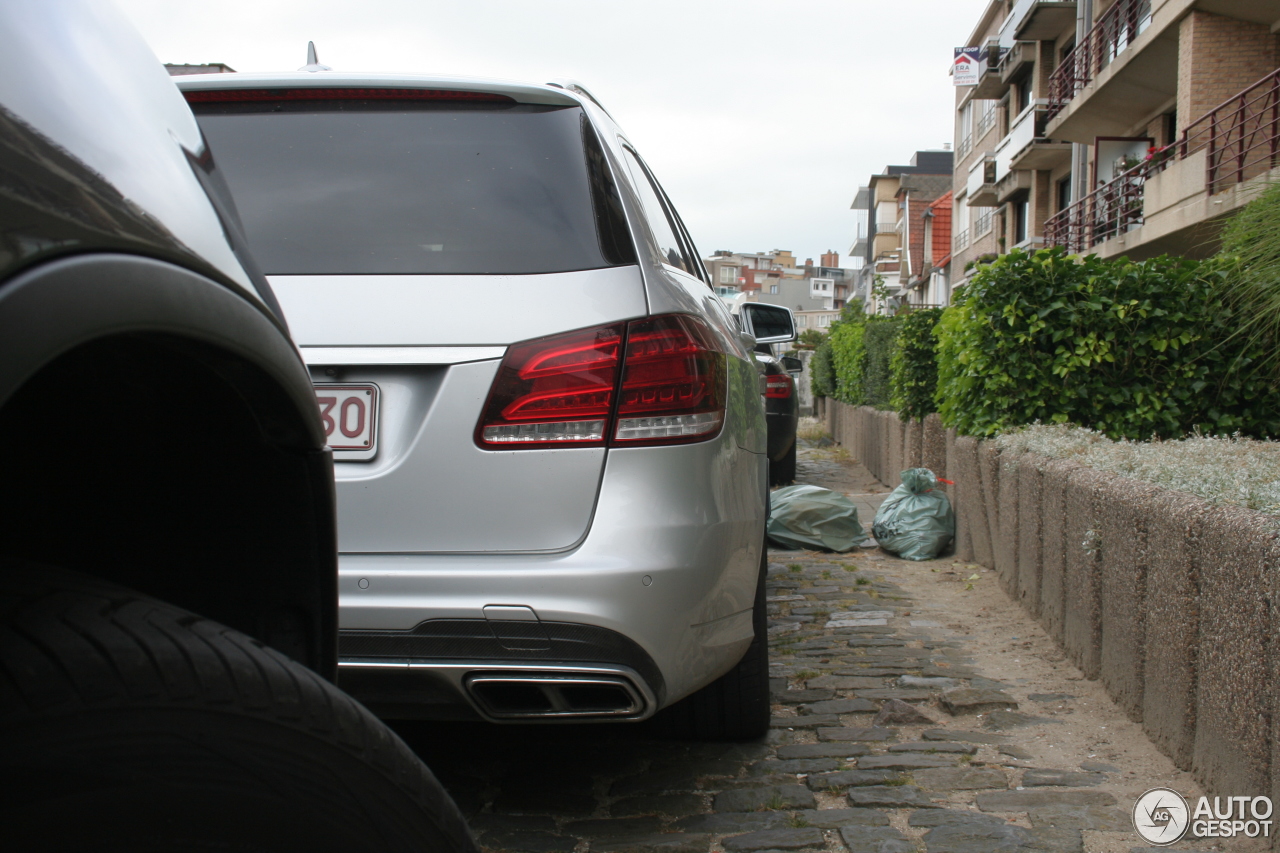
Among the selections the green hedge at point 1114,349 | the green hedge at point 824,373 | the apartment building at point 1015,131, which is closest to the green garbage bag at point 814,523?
the green hedge at point 1114,349

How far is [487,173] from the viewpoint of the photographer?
2.65 m

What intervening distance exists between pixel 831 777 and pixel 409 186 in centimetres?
219

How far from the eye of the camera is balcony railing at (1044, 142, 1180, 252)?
1845 cm

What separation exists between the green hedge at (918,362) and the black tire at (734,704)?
731 cm

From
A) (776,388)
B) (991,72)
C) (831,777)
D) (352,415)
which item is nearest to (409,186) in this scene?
(352,415)

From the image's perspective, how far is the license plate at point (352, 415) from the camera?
2.43m

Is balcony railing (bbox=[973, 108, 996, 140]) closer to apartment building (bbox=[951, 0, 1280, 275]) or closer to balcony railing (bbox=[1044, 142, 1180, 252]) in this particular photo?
apartment building (bbox=[951, 0, 1280, 275])

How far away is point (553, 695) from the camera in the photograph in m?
2.45

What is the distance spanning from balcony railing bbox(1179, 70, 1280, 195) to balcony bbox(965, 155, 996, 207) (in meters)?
17.9

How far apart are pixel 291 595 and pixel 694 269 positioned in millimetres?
2780

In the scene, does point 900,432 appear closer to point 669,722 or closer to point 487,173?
point 669,722

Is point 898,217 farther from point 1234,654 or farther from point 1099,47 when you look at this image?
point 1234,654

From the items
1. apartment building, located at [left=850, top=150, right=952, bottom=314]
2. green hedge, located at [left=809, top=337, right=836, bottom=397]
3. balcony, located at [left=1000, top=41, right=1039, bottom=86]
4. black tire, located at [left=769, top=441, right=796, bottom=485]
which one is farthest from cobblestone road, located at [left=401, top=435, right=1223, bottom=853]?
apartment building, located at [left=850, top=150, right=952, bottom=314]

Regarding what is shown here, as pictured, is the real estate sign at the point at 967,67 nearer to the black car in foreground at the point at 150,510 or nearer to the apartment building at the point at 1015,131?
the apartment building at the point at 1015,131
